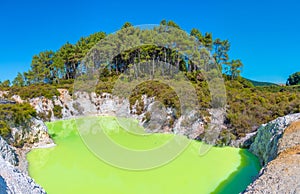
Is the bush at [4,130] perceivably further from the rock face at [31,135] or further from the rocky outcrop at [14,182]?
the rocky outcrop at [14,182]

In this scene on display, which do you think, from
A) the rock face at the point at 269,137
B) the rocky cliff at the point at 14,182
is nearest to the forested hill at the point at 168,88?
the rock face at the point at 269,137

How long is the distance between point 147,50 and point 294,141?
21.7 metres

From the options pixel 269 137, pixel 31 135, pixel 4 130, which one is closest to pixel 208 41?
pixel 269 137

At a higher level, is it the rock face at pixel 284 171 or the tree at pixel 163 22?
the tree at pixel 163 22

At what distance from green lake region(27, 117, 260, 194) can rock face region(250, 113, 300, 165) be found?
398 mm

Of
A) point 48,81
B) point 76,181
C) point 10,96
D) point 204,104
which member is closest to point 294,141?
point 76,181

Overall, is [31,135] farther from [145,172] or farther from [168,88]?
[168,88]

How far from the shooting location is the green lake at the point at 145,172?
778cm

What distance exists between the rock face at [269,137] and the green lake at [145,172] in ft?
1.31

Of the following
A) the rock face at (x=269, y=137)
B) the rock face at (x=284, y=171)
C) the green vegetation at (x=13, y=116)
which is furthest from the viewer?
the green vegetation at (x=13, y=116)

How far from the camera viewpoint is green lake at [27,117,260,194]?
306 inches

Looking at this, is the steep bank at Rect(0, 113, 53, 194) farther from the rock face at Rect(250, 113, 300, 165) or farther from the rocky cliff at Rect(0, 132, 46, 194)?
the rock face at Rect(250, 113, 300, 165)

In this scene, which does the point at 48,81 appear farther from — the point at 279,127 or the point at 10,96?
the point at 279,127

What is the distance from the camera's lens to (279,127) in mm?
9688
